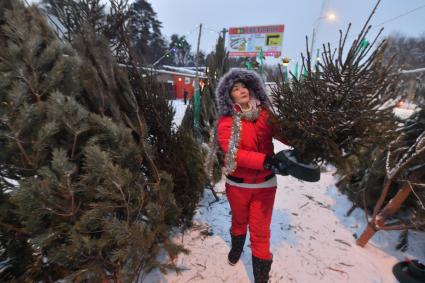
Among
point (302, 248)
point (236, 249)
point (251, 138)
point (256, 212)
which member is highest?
point (251, 138)

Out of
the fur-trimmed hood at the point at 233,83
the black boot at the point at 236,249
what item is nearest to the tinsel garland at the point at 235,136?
the fur-trimmed hood at the point at 233,83

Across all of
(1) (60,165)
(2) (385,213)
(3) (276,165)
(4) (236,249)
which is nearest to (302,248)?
(4) (236,249)

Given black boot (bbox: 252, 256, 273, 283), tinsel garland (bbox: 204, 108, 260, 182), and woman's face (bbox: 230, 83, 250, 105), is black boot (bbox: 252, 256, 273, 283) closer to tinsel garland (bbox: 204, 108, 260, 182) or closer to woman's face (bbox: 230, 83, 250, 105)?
tinsel garland (bbox: 204, 108, 260, 182)

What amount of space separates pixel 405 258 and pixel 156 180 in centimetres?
289

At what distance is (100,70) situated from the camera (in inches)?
62.4

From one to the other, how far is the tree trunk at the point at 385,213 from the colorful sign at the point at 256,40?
18160 millimetres

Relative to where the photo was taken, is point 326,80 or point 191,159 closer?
point 326,80

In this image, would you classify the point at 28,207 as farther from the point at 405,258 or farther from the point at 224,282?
the point at 405,258

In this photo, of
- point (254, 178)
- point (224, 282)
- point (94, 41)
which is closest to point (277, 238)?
point (224, 282)

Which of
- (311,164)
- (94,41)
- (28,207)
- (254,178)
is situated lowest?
(254,178)

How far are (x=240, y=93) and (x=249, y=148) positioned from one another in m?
0.51

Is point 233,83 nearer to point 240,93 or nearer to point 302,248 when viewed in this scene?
point 240,93

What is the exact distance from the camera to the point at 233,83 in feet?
7.61

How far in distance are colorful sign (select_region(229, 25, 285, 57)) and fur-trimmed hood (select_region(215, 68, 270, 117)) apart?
18138 mm
